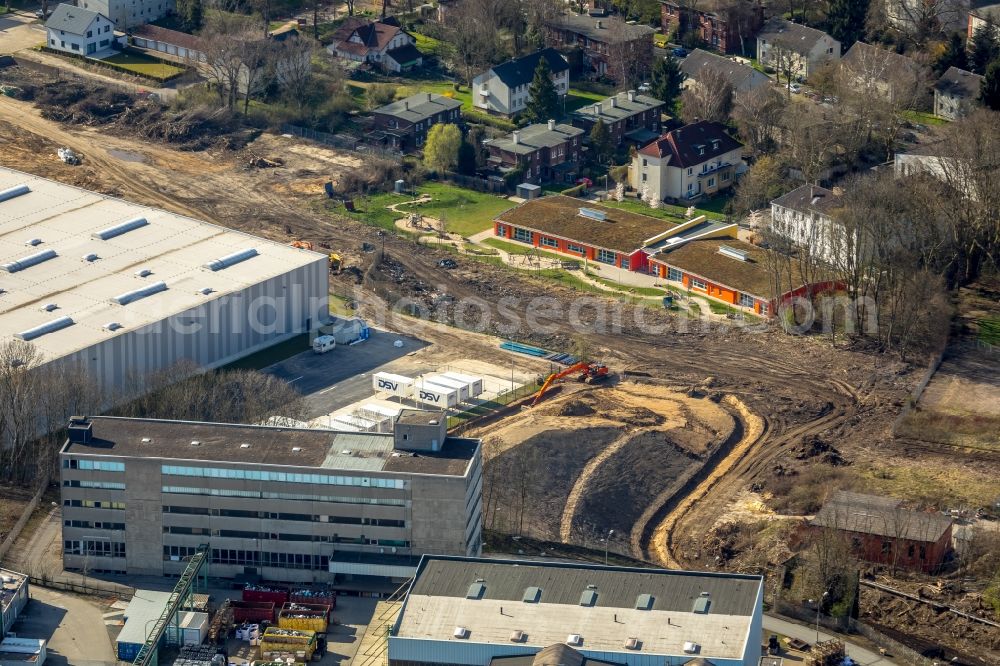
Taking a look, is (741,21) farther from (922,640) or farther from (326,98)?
(922,640)

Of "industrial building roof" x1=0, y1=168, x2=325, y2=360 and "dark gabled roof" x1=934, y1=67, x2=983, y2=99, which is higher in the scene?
"dark gabled roof" x1=934, y1=67, x2=983, y2=99

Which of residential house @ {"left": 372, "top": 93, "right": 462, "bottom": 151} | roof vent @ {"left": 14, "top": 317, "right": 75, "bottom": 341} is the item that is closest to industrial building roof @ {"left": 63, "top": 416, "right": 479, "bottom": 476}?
roof vent @ {"left": 14, "top": 317, "right": 75, "bottom": 341}

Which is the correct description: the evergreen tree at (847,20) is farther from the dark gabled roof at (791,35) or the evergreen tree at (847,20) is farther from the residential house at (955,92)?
the residential house at (955,92)

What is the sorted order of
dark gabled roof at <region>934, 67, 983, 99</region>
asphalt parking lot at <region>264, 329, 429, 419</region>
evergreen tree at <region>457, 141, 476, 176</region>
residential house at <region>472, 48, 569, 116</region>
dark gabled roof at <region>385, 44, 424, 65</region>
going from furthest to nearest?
dark gabled roof at <region>385, 44, 424, 65</region> → residential house at <region>472, 48, 569, 116</region> → dark gabled roof at <region>934, 67, 983, 99</region> → evergreen tree at <region>457, 141, 476, 176</region> → asphalt parking lot at <region>264, 329, 429, 419</region>

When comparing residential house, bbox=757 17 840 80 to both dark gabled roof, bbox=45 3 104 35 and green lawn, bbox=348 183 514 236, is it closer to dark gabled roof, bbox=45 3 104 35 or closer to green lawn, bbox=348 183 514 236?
green lawn, bbox=348 183 514 236

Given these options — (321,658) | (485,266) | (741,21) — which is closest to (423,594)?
(321,658)
